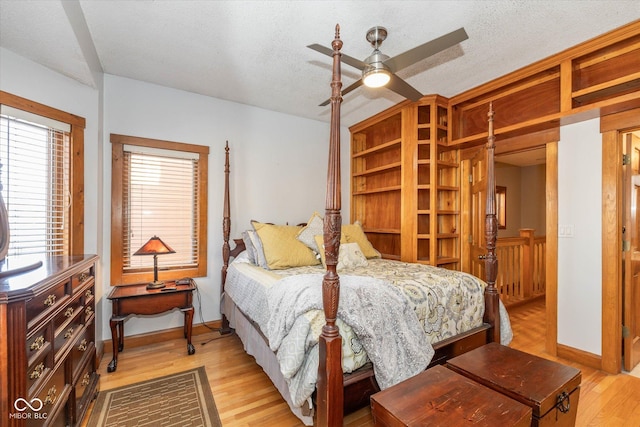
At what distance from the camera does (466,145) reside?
339 centimetres

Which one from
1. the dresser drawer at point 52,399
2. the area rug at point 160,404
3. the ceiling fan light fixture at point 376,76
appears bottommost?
the area rug at point 160,404

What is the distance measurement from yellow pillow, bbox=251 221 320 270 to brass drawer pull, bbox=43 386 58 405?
5.31 ft

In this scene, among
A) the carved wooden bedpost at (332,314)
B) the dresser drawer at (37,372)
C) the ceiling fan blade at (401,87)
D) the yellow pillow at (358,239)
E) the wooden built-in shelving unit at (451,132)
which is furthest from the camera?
the yellow pillow at (358,239)

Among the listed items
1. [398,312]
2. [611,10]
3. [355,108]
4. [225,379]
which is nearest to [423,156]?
[355,108]

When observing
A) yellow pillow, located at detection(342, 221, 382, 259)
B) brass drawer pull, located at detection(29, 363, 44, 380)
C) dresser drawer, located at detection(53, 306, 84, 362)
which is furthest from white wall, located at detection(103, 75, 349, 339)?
brass drawer pull, located at detection(29, 363, 44, 380)

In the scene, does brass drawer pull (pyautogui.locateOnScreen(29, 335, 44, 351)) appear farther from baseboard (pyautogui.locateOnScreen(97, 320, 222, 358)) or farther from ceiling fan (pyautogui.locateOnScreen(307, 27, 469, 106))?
ceiling fan (pyautogui.locateOnScreen(307, 27, 469, 106))

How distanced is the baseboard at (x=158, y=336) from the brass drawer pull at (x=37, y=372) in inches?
61.0

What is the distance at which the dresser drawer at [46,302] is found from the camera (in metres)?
1.20

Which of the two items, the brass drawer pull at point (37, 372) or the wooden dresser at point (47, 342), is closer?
the wooden dresser at point (47, 342)

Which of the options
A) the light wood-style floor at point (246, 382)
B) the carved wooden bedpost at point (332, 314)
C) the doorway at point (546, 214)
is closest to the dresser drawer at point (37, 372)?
the light wood-style floor at point (246, 382)

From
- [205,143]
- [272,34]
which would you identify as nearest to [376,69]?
[272,34]

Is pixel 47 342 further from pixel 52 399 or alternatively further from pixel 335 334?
pixel 335 334

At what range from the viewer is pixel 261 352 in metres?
2.10

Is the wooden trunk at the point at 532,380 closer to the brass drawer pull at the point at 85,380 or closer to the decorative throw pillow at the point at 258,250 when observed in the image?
the decorative throw pillow at the point at 258,250
